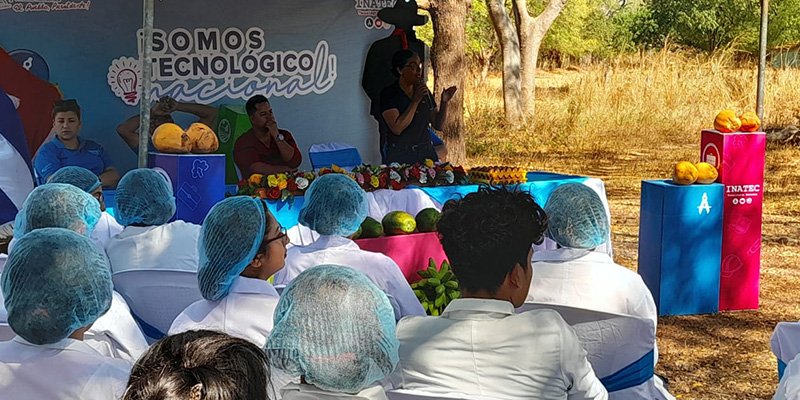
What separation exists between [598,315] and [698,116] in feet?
52.7

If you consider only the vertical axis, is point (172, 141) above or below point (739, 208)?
above

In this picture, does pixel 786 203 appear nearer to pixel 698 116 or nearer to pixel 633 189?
pixel 633 189

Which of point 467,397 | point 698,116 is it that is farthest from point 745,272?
point 698,116

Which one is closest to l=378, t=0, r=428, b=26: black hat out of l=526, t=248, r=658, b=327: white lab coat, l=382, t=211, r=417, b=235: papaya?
l=382, t=211, r=417, b=235: papaya

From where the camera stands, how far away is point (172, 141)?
6105 mm

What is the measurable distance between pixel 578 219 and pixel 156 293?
166 cm

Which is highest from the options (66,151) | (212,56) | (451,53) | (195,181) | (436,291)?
(451,53)

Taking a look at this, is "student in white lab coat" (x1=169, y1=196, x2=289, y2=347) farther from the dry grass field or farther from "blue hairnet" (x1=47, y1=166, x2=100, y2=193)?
the dry grass field

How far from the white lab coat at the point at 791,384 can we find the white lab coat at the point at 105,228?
3.01 metres

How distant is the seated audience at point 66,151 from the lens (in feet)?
23.4

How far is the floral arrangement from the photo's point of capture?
599cm

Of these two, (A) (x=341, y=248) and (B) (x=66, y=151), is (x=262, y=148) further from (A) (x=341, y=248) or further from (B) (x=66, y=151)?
(A) (x=341, y=248)

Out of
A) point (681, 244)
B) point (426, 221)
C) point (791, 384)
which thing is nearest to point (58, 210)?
point (426, 221)

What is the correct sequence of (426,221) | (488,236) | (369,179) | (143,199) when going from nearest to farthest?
(488,236)
(143,199)
(426,221)
(369,179)
